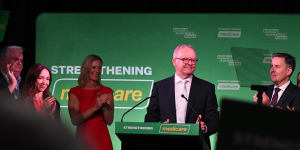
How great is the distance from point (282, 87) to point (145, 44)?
1717mm

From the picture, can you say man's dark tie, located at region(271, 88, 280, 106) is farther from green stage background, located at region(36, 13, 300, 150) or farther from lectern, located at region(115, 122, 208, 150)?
lectern, located at region(115, 122, 208, 150)

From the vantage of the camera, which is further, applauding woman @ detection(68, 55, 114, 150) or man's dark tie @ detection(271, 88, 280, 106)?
man's dark tie @ detection(271, 88, 280, 106)

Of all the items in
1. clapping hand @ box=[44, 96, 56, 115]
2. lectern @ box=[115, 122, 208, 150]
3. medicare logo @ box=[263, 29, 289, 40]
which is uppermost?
medicare logo @ box=[263, 29, 289, 40]

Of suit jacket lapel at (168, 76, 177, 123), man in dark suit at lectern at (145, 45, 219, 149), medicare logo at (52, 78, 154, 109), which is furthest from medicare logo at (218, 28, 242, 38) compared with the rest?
medicare logo at (52, 78, 154, 109)

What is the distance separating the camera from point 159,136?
13.0ft

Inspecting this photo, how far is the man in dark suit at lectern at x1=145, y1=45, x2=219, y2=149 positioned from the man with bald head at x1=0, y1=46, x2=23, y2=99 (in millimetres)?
1578

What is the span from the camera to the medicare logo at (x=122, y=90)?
6.25 m

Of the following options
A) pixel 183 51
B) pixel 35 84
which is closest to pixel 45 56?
pixel 35 84

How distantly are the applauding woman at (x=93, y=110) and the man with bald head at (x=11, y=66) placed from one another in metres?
0.91

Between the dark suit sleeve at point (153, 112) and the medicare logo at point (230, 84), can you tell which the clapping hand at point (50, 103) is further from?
the medicare logo at point (230, 84)

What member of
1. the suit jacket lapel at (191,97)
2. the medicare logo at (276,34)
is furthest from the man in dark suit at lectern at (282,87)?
the suit jacket lapel at (191,97)

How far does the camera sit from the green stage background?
6.23 metres
